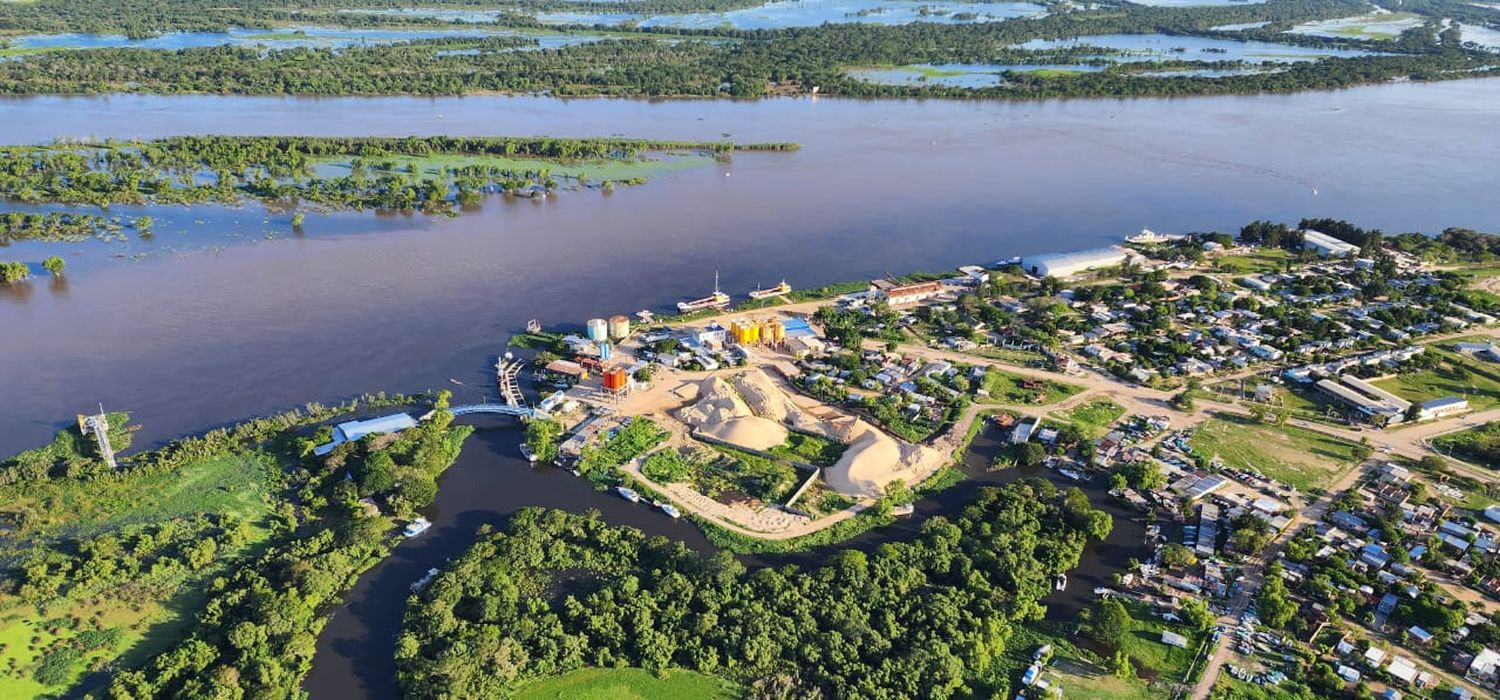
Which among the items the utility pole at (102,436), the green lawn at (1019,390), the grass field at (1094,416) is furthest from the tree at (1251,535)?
the utility pole at (102,436)

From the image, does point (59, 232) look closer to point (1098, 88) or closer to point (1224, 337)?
point (1224, 337)

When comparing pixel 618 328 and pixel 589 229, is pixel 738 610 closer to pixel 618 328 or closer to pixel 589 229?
pixel 618 328

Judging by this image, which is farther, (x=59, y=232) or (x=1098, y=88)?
(x=1098, y=88)

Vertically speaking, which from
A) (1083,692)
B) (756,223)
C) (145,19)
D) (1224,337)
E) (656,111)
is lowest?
(1083,692)

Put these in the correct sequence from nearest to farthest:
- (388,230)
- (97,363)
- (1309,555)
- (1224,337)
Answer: (1309,555)
(97,363)
(1224,337)
(388,230)

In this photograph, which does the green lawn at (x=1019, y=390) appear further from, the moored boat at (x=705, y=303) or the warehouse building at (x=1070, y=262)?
the moored boat at (x=705, y=303)

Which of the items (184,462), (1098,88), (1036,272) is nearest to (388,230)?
(184,462)

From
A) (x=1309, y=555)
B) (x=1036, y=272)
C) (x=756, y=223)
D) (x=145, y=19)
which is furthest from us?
(x=145, y=19)

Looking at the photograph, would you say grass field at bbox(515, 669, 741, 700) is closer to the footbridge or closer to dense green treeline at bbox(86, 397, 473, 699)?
dense green treeline at bbox(86, 397, 473, 699)
